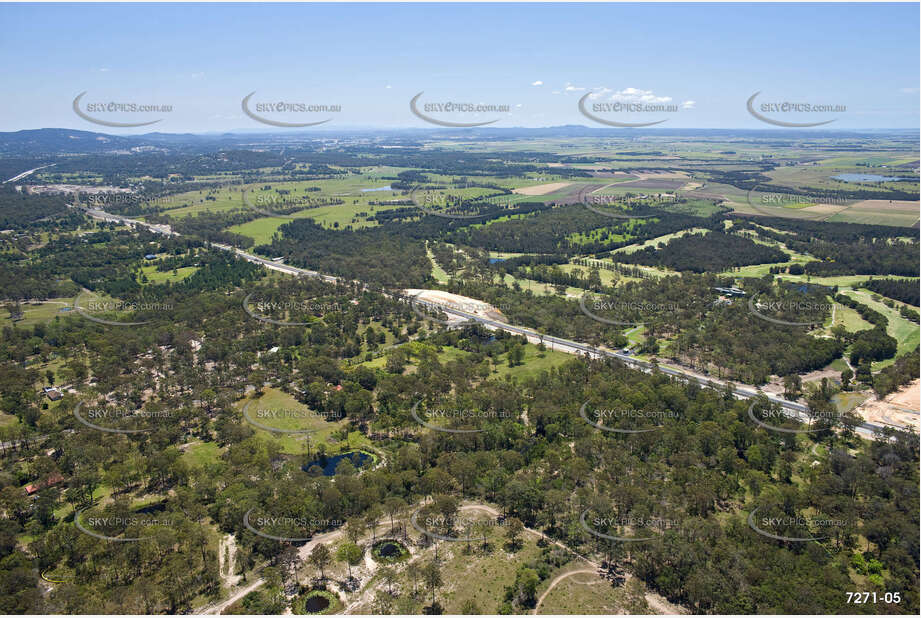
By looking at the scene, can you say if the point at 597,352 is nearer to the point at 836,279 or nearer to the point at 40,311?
the point at 836,279

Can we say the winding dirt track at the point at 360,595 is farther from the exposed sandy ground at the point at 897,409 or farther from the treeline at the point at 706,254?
the treeline at the point at 706,254

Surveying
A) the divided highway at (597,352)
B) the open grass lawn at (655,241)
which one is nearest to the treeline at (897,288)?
the open grass lawn at (655,241)

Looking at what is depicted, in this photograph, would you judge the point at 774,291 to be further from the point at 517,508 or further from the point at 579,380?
the point at 517,508

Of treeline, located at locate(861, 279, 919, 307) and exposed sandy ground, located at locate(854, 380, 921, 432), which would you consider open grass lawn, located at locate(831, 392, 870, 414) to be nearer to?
exposed sandy ground, located at locate(854, 380, 921, 432)

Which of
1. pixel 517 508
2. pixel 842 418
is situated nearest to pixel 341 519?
pixel 517 508

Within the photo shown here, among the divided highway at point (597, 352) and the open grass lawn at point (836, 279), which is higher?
the open grass lawn at point (836, 279)

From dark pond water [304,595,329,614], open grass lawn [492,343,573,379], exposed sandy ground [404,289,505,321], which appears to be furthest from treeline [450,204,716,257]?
dark pond water [304,595,329,614]
